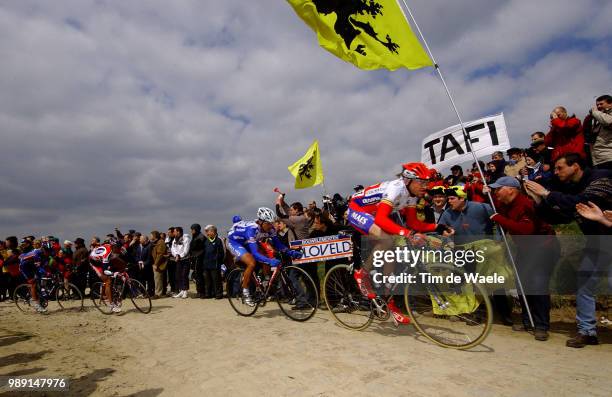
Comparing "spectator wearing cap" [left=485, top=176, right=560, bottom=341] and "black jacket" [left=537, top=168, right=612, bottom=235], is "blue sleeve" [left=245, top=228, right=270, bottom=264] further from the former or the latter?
"black jacket" [left=537, top=168, right=612, bottom=235]

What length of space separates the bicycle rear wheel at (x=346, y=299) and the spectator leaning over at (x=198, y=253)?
730 cm

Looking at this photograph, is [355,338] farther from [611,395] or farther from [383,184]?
[611,395]

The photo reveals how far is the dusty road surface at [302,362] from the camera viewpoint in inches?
141

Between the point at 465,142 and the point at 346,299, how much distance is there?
12.6 feet

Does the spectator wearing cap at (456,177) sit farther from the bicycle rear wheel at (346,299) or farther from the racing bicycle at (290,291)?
the racing bicycle at (290,291)

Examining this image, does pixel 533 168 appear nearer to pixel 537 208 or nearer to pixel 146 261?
pixel 537 208

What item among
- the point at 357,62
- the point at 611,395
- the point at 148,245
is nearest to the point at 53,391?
the point at 611,395

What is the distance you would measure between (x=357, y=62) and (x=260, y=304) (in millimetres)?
5812

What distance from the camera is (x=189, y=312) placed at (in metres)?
9.53

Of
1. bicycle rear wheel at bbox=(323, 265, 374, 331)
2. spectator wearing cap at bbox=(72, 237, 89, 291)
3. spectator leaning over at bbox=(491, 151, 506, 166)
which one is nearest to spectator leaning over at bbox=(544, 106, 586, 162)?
spectator leaning over at bbox=(491, 151, 506, 166)

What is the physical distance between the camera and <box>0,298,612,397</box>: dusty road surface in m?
3.59

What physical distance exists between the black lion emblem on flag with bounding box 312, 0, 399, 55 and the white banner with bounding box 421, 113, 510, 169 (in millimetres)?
2232

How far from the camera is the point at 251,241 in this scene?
7828 mm

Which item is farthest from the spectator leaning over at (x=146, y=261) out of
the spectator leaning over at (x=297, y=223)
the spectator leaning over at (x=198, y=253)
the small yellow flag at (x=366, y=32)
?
the small yellow flag at (x=366, y=32)
